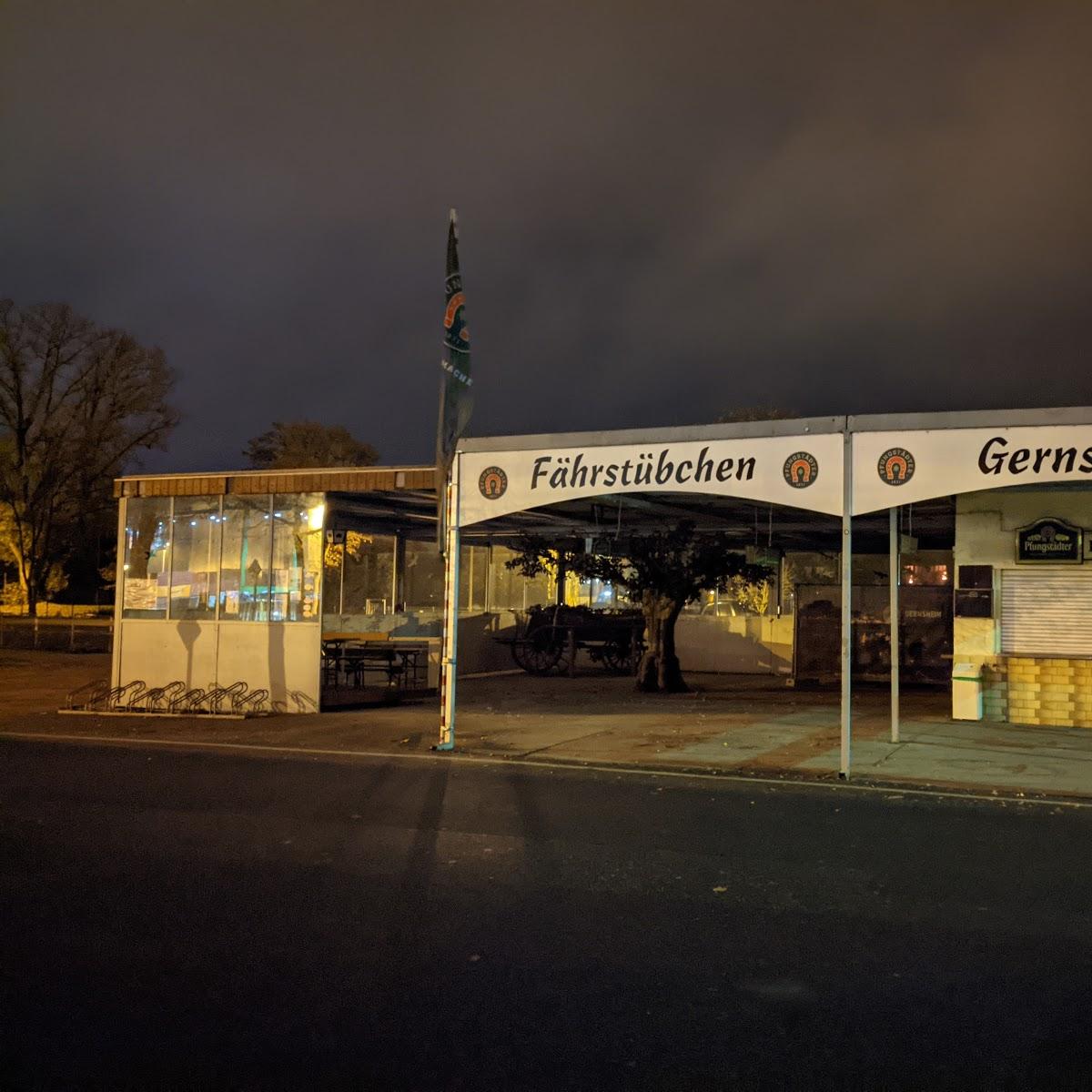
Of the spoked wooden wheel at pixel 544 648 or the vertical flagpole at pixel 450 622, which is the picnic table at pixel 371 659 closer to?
the spoked wooden wheel at pixel 544 648

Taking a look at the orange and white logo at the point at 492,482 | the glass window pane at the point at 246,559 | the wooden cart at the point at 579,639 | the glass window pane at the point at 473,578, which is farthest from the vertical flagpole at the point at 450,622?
the glass window pane at the point at 473,578

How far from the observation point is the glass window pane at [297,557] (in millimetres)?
17500

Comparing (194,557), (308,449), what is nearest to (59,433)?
(308,449)

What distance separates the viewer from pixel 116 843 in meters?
8.16

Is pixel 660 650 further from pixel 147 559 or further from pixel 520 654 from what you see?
pixel 147 559

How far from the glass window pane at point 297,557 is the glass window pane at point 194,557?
1.17 meters

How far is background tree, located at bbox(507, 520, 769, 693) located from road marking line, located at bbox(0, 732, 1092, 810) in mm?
7868

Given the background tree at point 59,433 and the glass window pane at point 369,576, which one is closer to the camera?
the glass window pane at point 369,576

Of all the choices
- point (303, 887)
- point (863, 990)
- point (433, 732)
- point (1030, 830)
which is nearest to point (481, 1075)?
point (863, 990)

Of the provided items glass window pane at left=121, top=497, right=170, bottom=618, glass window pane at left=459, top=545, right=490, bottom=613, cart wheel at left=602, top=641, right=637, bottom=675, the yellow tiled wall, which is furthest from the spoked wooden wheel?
the yellow tiled wall

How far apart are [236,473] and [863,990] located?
14.4 m

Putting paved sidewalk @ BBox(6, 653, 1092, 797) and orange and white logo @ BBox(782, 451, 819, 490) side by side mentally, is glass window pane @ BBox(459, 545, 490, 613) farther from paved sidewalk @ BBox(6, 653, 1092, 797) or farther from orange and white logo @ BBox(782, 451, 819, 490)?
orange and white logo @ BBox(782, 451, 819, 490)

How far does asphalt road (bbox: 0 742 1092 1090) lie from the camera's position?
14.5ft

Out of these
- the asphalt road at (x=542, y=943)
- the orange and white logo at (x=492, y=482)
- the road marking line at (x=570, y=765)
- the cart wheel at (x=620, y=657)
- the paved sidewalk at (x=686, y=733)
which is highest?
the orange and white logo at (x=492, y=482)
